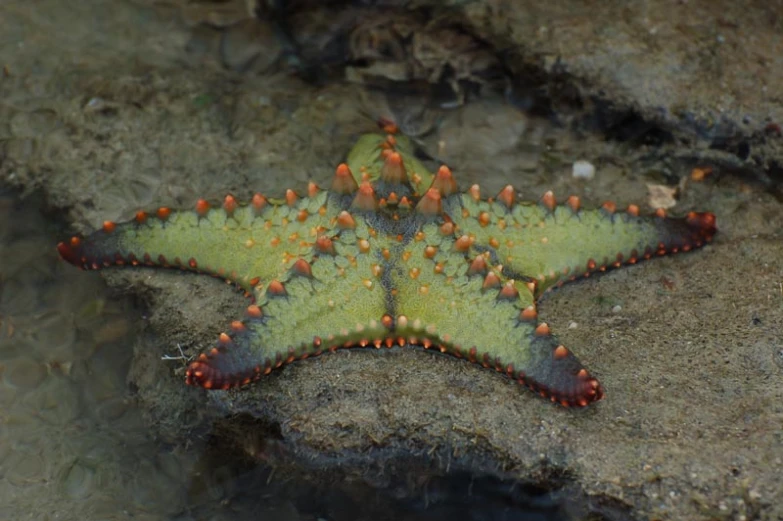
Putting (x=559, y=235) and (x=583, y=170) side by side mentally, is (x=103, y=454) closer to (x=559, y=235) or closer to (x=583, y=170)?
(x=559, y=235)

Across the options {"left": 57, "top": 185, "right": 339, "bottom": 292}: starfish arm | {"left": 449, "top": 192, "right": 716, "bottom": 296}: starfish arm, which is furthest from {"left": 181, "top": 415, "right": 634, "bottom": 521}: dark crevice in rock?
{"left": 449, "top": 192, "right": 716, "bottom": 296}: starfish arm

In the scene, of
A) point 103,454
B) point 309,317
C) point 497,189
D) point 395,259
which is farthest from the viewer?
point 497,189

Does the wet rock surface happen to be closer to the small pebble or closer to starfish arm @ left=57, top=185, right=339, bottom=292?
the small pebble

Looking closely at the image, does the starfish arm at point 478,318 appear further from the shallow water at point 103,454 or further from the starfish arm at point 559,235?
the shallow water at point 103,454

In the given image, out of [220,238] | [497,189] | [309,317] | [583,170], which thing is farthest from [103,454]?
[583,170]

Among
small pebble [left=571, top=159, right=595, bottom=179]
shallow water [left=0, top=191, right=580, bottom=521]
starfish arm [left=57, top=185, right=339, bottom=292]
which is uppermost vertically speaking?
starfish arm [left=57, top=185, right=339, bottom=292]

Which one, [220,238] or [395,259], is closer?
[395,259]

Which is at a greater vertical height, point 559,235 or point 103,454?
point 559,235
